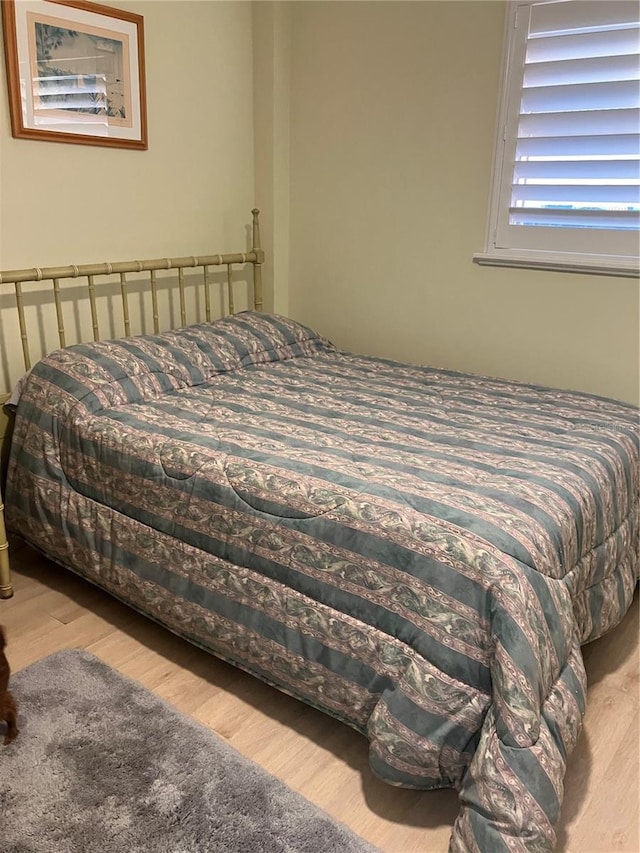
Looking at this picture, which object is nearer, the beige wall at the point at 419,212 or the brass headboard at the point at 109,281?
the brass headboard at the point at 109,281

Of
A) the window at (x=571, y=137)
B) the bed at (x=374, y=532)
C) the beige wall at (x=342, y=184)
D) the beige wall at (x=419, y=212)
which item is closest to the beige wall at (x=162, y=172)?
the beige wall at (x=342, y=184)

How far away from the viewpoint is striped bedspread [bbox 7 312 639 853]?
4.46 ft

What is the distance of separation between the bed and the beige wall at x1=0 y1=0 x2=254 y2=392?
0.47m

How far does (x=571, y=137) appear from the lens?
2486mm

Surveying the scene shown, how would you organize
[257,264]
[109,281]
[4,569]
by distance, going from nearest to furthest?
[4,569]
[109,281]
[257,264]

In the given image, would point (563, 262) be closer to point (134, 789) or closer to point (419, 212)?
point (419, 212)

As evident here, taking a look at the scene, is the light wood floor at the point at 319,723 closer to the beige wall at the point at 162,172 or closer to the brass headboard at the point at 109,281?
the brass headboard at the point at 109,281

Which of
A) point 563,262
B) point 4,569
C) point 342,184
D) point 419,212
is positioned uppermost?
point 342,184

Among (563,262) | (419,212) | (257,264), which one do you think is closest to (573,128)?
(563,262)

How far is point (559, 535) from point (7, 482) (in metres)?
1.87

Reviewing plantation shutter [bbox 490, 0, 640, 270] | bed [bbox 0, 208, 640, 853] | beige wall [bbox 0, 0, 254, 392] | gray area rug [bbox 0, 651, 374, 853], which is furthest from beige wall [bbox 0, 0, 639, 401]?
gray area rug [bbox 0, 651, 374, 853]

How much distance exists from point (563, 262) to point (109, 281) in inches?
71.1

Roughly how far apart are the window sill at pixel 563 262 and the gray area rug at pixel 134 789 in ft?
6.73

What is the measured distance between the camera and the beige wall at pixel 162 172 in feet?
7.99
